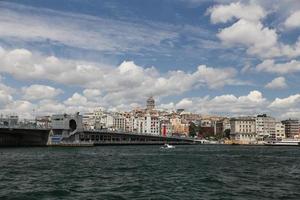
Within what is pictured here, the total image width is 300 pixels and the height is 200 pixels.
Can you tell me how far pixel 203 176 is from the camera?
2105 inches

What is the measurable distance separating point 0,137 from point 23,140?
8.44 meters

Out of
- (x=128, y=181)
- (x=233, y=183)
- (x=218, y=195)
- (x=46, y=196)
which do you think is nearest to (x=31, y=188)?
(x=46, y=196)

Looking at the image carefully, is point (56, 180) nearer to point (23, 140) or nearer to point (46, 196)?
point (46, 196)

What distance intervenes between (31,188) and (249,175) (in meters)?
24.9

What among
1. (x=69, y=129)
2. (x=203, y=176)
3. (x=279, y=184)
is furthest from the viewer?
→ (x=69, y=129)

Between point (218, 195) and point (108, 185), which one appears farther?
point (108, 185)

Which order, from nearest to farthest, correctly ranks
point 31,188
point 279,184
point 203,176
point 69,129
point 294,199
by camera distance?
point 294,199 < point 31,188 < point 279,184 < point 203,176 < point 69,129

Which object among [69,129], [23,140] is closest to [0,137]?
[23,140]

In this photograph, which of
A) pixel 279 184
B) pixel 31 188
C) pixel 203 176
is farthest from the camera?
pixel 203 176

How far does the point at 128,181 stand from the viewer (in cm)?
4759

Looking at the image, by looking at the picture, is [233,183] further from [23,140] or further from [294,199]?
[23,140]

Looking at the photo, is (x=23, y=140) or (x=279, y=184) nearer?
(x=279, y=184)

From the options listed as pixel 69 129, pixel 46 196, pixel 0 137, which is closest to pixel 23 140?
pixel 0 137

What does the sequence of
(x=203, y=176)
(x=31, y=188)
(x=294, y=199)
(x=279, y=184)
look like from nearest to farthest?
1. (x=294, y=199)
2. (x=31, y=188)
3. (x=279, y=184)
4. (x=203, y=176)
